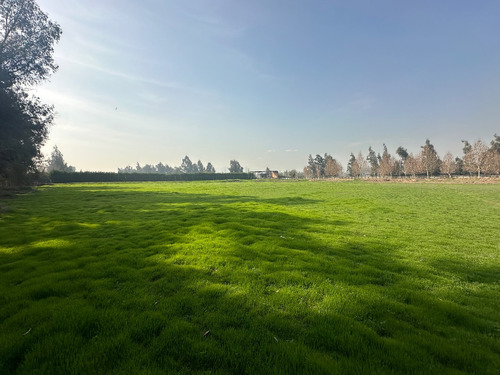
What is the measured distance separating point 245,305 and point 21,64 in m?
32.9

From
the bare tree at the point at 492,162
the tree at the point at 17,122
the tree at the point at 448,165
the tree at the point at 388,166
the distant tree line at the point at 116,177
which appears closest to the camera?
the tree at the point at 17,122

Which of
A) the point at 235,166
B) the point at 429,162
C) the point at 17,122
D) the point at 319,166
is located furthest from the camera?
the point at 235,166

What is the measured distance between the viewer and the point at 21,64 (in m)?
22.4

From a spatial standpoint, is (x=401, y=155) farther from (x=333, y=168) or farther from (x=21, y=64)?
(x=21, y=64)

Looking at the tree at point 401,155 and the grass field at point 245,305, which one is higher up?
the tree at point 401,155

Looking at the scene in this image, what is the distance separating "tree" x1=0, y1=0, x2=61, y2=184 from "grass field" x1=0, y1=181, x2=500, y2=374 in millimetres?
16624

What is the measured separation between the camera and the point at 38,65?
23.6 metres

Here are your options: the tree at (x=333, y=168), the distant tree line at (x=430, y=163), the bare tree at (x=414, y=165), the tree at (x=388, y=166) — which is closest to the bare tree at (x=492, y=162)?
the distant tree line at (x=430, y=163)

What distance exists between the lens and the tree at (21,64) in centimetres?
1984

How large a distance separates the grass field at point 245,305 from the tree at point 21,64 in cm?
1662

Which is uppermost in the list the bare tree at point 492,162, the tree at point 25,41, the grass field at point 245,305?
the tree at point 25,41

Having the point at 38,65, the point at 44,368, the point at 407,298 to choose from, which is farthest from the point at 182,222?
the point at 38,65

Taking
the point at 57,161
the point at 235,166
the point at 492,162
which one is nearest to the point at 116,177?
the point at 57,161

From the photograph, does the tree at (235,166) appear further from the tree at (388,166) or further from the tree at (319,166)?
the tree at (388,166)
